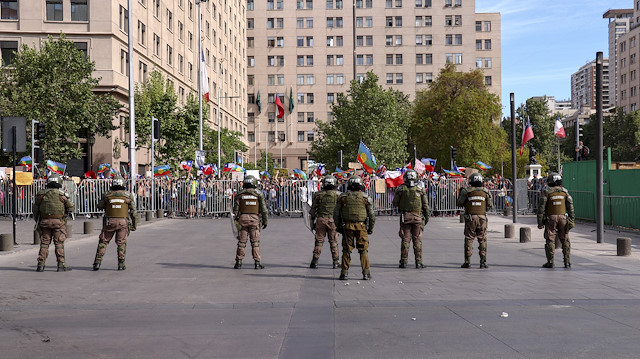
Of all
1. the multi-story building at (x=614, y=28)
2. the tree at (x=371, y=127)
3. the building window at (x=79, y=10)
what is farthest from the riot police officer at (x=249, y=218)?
the multi-story building at (x=614, y=28)

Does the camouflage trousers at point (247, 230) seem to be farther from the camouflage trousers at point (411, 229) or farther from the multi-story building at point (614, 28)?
the multi-story building at point (614, 28)

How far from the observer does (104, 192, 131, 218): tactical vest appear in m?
11.6

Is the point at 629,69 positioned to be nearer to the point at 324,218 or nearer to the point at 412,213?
the point at 412,213

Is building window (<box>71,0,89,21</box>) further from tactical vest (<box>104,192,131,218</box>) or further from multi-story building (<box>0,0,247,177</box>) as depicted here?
tactical vest (<box>104,192,131,218</box>)

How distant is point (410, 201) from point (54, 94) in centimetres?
2426

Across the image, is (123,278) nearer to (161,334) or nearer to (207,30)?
(161,334)

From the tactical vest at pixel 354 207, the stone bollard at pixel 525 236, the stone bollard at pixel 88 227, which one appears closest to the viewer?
the tactical vest at pixel 354 207

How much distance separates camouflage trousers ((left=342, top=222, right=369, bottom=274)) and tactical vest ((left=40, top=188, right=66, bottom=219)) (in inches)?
202

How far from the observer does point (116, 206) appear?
457 inches

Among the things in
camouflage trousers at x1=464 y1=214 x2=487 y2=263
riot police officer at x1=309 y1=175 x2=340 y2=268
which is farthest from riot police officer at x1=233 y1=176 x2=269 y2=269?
camouflage trousers at x1=464 y1=214 x2=487 y2=263

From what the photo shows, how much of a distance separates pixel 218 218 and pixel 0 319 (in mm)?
20235

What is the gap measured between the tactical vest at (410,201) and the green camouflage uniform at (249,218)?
2477 millimetres

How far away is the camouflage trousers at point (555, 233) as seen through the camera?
37.6 feet

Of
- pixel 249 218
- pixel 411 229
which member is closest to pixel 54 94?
pixel 249 218
